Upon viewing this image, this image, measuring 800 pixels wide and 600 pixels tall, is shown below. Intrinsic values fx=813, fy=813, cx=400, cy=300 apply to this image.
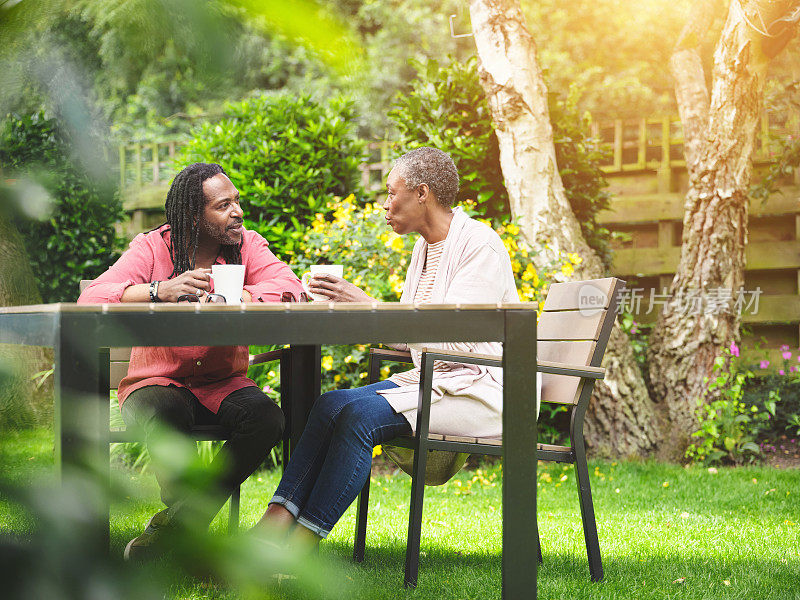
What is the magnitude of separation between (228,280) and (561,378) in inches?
45.6

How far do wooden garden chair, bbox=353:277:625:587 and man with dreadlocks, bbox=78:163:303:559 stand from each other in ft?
1.43

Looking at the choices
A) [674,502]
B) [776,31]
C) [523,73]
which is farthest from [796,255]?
[674,502]

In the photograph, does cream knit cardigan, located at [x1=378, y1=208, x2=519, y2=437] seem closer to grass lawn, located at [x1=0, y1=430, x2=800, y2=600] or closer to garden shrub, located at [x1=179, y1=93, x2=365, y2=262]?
grass lawn, located at [x1=0, y1=430, x2=800, y2=600]

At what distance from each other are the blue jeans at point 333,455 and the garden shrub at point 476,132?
3244 mm

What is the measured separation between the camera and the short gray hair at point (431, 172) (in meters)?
2.57

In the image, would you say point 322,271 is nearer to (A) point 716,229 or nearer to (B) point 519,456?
(B) point 519,456

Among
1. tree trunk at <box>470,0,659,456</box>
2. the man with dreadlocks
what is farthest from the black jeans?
tree trunk at <box>470,0,659,456</box>

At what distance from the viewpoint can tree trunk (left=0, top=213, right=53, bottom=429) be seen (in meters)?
0.43

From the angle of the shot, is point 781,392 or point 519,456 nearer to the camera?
point 519,456

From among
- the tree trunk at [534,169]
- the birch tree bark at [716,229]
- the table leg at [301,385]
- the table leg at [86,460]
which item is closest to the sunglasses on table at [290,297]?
the table leg at [301,385]

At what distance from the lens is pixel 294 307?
1394mm

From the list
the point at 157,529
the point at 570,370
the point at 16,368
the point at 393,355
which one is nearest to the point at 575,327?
the point at 570,370

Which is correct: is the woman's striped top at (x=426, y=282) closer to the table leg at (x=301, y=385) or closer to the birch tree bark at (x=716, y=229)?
the table leg at (x=301, y=385)

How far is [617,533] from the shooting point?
311 centimetres
